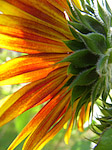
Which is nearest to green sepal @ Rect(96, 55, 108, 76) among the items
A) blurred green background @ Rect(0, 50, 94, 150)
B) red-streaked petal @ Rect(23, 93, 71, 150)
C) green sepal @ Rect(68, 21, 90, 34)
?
green sepal @ Rect(68, 21, 90, 34)

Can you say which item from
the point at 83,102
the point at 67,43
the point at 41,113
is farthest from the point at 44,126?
the point at 67,43

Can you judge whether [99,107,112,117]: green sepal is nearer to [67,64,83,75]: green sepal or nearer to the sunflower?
the sunflower

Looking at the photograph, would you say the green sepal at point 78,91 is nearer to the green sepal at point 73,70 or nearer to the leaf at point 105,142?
the green sepal at point 73,70

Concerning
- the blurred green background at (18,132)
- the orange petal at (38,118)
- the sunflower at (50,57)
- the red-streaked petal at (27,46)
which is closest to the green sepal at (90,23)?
the sunflower at (50,57)

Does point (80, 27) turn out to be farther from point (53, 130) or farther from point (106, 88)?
point (53, 130)

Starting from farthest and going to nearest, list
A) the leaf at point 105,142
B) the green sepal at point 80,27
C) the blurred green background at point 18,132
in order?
1. the blurred green background at point 18,132
2. the green sepal at point 80,27
3. the leaf at point 105,142

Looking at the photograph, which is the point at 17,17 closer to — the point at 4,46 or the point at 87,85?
the point at 4,46

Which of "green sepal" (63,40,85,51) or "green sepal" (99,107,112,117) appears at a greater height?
"green sepal" (63,40,85,51)

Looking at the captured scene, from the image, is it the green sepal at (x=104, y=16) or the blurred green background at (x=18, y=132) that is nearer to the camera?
the green sepal at (x=104, y=16)
